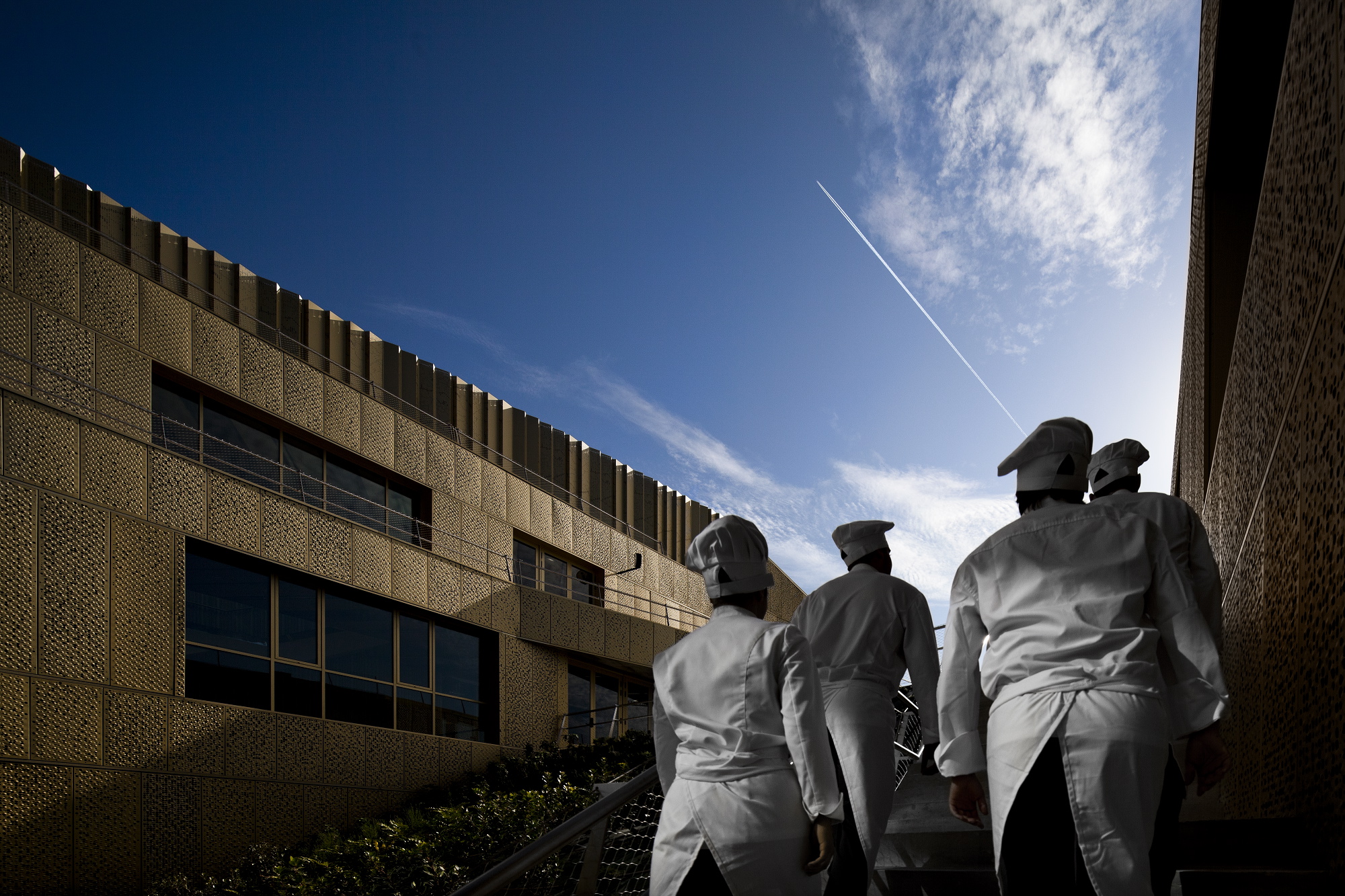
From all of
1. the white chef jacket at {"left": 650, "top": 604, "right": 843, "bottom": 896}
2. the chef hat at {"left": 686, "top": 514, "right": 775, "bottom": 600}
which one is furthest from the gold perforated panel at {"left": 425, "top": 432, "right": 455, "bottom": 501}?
the white chef jacket at {"left": 650, "top": 604, "right": 843, "bottom": 896}

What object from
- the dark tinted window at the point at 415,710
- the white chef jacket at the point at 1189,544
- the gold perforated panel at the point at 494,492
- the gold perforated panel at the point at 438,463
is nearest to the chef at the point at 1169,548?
the white chef jacket at the point at 1189,544

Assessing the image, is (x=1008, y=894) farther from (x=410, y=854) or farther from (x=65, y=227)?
(x=65, y=227)

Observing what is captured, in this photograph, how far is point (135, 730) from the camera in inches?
395

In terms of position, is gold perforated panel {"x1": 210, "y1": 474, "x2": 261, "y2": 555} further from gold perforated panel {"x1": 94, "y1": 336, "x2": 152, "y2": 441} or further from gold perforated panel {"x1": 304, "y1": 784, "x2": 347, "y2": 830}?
gold perforated panel {"x1": 304, "y1": 784, "x2": 347, "y2": 830}

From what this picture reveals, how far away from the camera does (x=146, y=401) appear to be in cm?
1139

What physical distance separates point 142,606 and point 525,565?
814 centimetres

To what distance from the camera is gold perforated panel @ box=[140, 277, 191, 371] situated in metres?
11.7

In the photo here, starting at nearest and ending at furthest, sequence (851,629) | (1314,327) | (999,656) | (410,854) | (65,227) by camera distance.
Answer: (999,656)
(1314,327)
(851,629)
(410,854)
(65,227)

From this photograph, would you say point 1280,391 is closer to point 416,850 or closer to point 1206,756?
point 1206,756

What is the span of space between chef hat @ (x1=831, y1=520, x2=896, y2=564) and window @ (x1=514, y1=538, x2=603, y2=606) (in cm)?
1373

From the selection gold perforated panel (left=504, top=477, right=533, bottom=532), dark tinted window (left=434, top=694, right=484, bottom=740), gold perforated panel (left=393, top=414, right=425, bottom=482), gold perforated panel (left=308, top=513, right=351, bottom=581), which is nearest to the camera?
gold perforated panel (left=308, top=513, right=351, bottom=581)

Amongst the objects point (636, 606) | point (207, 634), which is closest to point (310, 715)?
point (207, 634)

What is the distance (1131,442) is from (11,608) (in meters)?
9.29

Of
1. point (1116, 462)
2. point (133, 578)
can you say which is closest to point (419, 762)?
point (133, 578)
